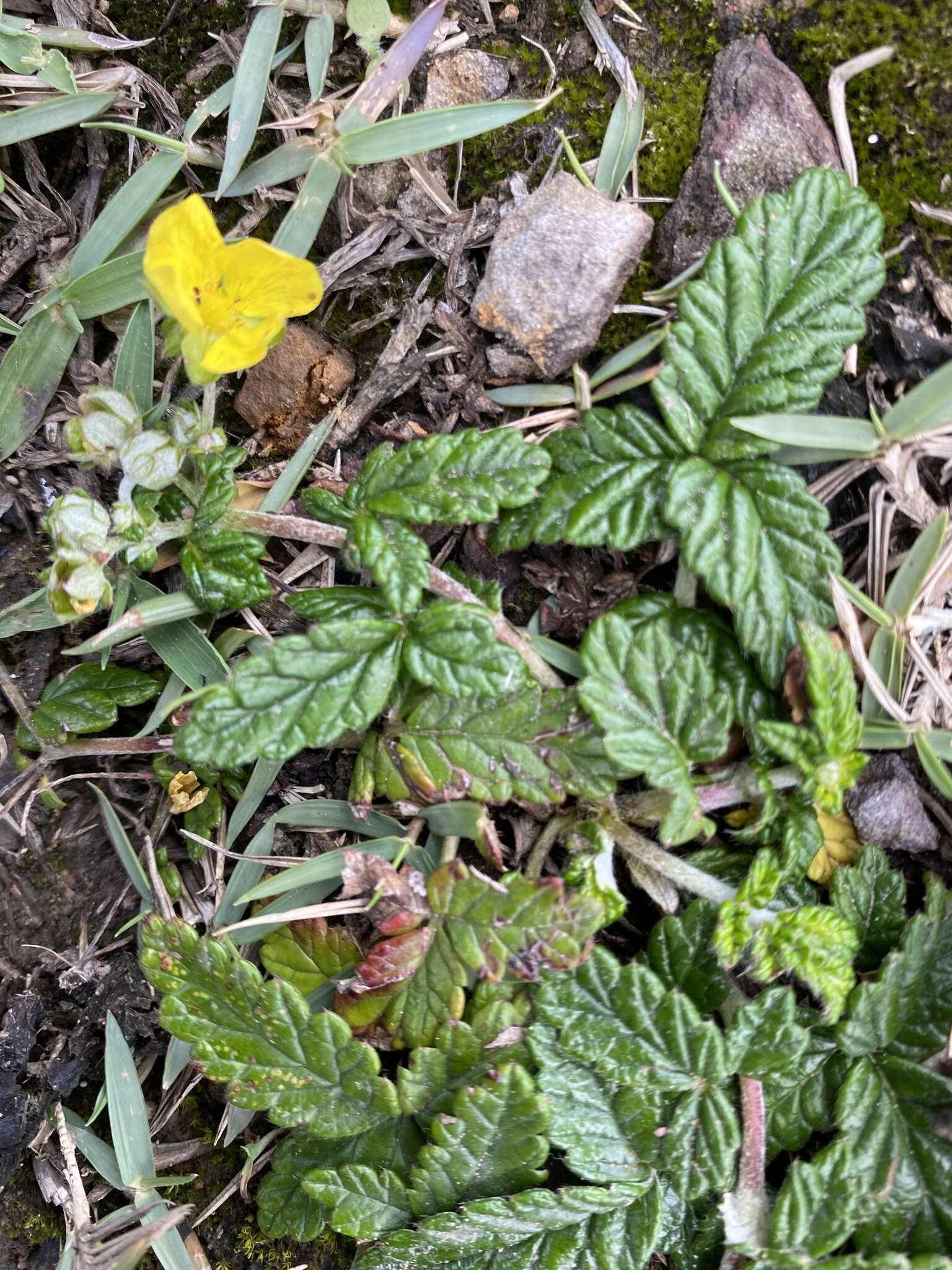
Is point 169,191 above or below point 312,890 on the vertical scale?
above

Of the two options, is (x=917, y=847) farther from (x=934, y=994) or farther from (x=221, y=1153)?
(x=221, y=1153)

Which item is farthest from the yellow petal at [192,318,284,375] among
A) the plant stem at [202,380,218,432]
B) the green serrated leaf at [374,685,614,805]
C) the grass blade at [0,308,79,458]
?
the green serrated leaf at [374,685,614,805]

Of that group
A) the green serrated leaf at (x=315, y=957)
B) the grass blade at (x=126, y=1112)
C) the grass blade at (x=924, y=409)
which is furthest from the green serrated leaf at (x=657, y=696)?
the grass blade at (x=126, y=1112)

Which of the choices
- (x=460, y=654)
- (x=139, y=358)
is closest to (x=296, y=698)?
(x=460, y=654)

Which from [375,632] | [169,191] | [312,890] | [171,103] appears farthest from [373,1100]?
[171,103]

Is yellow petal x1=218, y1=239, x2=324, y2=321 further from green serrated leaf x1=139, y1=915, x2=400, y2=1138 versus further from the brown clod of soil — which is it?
green serrated leaf x1=139, y1=915, x2=400, y2=1138
